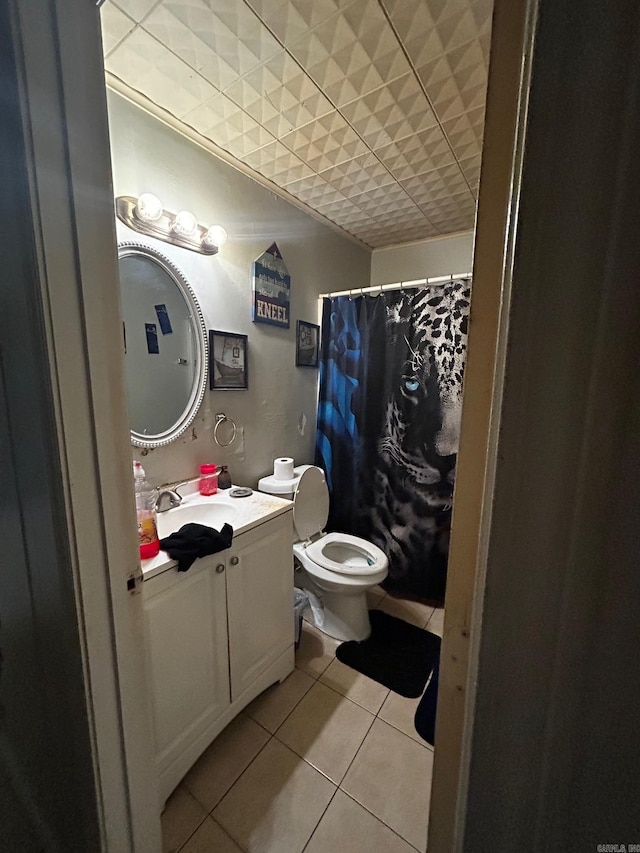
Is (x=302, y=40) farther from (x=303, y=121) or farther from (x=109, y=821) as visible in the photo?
(x=109, y=821)

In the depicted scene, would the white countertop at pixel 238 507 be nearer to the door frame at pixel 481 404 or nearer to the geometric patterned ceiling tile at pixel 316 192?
the door frame at pixel 481 404

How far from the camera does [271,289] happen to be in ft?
6.00

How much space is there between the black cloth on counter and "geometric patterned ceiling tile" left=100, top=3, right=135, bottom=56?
1.40m

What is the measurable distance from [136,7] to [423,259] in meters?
1.92

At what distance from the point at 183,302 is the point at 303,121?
856mm

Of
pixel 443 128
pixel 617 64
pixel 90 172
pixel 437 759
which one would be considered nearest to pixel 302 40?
pixel 443 128

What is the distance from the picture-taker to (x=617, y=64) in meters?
0.23

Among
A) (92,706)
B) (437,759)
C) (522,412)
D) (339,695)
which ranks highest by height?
(522,412)

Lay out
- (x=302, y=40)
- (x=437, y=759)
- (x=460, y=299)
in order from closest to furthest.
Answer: (x=437, y=759), (x=302, y=40), (x=460, y=299)

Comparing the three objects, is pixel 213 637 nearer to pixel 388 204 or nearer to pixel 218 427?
pixel 218 427

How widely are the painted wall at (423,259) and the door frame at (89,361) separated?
2.15 meters

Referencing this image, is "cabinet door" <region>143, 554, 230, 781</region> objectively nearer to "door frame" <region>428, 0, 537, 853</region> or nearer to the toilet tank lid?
the toilet tank lid

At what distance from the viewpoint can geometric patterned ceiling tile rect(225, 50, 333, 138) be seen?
1080 mm

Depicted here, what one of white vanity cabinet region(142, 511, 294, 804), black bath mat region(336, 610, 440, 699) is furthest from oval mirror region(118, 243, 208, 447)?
black bath mat region(336, 610, 440, 699)
